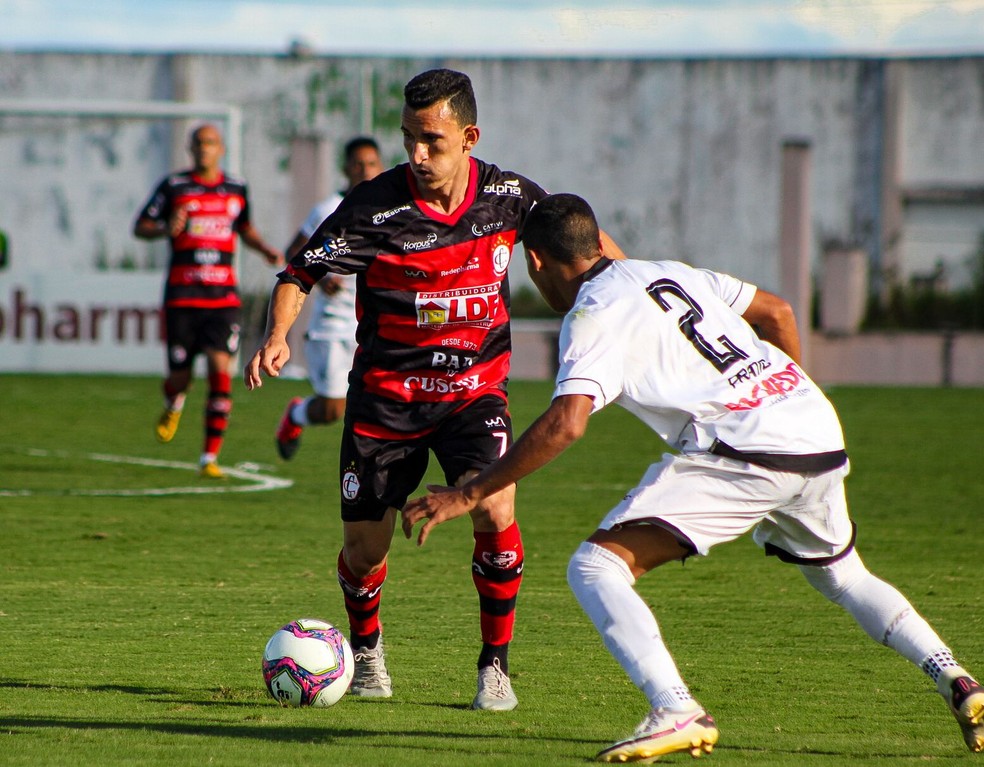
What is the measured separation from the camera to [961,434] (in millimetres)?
15867

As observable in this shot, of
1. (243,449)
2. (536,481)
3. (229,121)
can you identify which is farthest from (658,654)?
(229,121)

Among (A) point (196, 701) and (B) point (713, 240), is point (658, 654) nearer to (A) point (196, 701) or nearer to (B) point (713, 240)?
(A) point (196, 701)

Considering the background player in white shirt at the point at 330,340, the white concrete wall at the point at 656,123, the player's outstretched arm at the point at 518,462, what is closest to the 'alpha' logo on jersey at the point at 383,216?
the player's outstretched arm at the point at 518,462

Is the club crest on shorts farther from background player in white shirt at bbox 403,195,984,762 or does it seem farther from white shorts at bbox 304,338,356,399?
white shorts at bbox 304,338,356,399

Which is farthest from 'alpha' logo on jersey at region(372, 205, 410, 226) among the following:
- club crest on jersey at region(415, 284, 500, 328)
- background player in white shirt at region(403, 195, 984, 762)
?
background player in white shirt at region(403, 195, 984, 762)

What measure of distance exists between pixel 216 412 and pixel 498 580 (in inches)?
249

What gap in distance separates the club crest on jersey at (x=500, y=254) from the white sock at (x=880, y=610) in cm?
150

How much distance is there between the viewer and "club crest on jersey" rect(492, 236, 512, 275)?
17.3 ft

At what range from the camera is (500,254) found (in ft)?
17.3

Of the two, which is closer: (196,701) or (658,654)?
(658,654)

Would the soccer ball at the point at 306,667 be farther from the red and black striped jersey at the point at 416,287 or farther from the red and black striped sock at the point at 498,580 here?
the red and black striped jersey at the point at 416,287

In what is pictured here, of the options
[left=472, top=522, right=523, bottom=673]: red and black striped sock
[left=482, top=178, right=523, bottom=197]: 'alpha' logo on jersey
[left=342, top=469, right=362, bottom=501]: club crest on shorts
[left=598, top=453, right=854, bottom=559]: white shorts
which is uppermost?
[left=482, top=178, right=523, bottom=197]: 'alpha' logo on jersey

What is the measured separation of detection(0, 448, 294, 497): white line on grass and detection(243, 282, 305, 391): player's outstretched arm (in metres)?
5.49

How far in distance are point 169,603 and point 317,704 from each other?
1.83 meters
